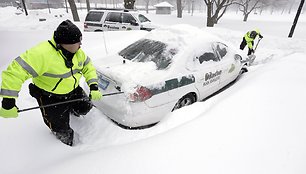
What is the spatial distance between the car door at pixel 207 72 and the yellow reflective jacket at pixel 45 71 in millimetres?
1971

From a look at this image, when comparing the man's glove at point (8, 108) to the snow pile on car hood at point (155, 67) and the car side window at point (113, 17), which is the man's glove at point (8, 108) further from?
the car side window at point (113, 17)

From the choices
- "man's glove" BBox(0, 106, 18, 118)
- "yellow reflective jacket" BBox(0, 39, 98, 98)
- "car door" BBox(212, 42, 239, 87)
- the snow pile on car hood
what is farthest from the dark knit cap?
"car door" BBox(212, 42, 239, 87)

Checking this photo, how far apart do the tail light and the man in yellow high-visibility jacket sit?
493 millimetres

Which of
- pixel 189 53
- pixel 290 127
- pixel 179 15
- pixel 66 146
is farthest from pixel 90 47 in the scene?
pixel 179 15

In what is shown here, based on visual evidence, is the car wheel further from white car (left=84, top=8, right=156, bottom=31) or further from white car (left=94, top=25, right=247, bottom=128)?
white car (left=84, top=8, right=156, bottom=31)

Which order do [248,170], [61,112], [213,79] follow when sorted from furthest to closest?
[213,79]
[61,112]
[248,170]

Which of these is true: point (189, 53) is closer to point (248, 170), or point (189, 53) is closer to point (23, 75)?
point (248, 170)

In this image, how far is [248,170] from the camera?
1.92 metres

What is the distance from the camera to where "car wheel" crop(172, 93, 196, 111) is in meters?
3.70

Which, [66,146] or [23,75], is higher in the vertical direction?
[23,75]

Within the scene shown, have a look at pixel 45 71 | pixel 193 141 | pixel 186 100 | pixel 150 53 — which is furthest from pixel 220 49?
pixel 45 71

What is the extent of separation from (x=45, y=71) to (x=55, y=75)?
0.41 ft

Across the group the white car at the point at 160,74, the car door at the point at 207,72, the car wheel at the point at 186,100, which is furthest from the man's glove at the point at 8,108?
the car door at the point at 207,72

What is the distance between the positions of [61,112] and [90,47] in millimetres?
5373
